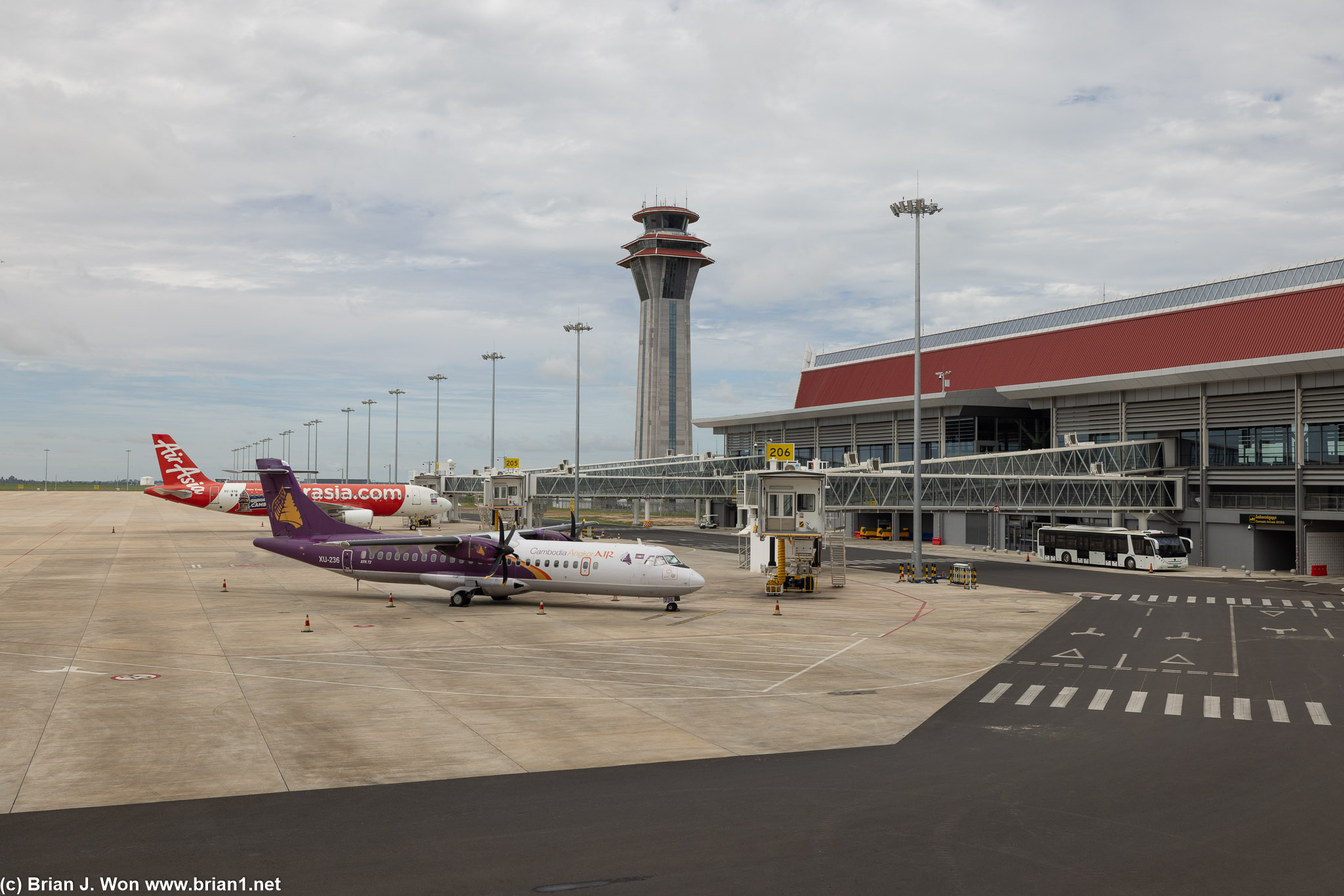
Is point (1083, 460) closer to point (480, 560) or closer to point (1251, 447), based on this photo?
point (1251, 447)

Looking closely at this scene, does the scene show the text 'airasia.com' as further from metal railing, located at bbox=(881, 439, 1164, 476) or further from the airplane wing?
metal railing, located at bbox=(881, 439, 1164, 476)

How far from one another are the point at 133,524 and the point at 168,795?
11065 centimetres

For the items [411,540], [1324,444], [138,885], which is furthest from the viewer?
[1324,444]

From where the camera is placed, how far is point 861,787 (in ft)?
60.7

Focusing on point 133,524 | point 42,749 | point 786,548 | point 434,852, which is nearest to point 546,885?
point 434,852

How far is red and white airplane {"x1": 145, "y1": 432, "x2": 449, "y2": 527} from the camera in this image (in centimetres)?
9744

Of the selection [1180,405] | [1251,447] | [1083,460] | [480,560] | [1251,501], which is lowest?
[480,560]

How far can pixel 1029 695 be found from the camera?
27906 mm

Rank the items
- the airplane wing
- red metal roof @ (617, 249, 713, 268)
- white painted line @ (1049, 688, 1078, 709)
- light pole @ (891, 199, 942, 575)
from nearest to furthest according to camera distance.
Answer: white painted line @ (1049, 688, 1078, 709) → the airplane wing → light pole @ (891, 199, 942, 575) → red metal roof @ (617, 249, 713, 268)

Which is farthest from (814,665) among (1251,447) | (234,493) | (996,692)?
(234,493)

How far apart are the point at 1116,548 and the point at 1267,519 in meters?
12.9

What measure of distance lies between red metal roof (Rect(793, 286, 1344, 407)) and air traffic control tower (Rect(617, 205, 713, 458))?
50.3m

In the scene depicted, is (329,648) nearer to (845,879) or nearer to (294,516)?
(294,516)

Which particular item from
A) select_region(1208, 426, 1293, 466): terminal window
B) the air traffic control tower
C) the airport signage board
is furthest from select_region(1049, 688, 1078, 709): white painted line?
the air traffic control tower
